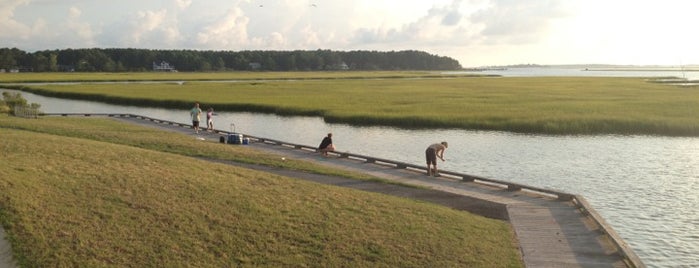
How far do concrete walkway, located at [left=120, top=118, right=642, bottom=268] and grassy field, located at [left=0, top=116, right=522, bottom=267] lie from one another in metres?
0.91

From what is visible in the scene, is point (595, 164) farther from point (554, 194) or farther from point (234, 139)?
point (234, 139)

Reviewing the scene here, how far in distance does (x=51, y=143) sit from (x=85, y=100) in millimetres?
71343

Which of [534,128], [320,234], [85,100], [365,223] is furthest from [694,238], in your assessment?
[85,100]

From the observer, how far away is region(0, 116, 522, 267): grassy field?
13688 millimetres

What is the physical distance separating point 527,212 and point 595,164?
16522 mm

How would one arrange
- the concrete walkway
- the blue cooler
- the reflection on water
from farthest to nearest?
1. the blue cooler
2. the reflection on water
3. the concrete walkway

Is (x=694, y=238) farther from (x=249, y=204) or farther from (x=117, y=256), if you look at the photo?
(x=117, y=256)

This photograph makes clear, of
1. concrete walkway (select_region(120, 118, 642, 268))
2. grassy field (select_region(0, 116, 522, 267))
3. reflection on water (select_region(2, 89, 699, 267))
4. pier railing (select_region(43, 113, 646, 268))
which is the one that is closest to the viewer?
grassy field (select_region(0, 116, 522, 267))

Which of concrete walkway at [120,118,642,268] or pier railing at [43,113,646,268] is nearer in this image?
pier railing at [43,113,646,268]

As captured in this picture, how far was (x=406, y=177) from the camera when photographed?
26906 mm

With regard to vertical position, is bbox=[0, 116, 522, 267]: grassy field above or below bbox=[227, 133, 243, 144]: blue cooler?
below

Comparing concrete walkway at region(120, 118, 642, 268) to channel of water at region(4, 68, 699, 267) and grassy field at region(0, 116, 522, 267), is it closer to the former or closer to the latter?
grassy field at region(0, 116, 522, 267)

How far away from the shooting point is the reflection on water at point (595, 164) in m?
20.8

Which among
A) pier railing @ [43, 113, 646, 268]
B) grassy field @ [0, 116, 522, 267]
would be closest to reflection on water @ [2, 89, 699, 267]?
pier railing @ [43, 113, 646, 268]
